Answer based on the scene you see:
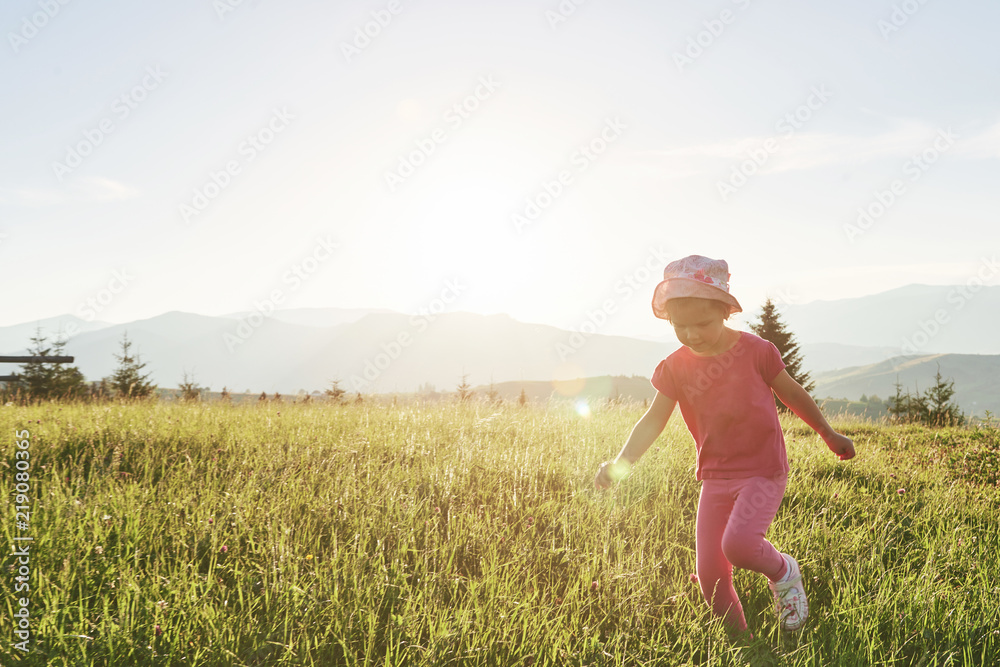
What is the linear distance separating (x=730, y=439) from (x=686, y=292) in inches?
33.6

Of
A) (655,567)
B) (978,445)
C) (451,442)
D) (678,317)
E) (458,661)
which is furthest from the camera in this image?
(978,445)

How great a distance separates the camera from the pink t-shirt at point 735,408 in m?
2.83

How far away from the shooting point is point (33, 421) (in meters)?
5.41

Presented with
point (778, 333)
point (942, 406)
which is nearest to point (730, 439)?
point (942, 406)

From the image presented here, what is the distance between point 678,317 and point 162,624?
112 inches

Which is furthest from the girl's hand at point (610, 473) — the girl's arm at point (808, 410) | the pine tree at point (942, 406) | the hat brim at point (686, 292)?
the pine tree at point (942, 406)

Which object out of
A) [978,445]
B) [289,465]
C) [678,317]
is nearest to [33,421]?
[289,465]

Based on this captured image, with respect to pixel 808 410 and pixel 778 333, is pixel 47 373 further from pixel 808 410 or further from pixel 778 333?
pixel 778 333

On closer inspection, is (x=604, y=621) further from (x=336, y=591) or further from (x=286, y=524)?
(x=286, y=524)

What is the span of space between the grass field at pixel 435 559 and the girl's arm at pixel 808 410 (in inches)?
31.3

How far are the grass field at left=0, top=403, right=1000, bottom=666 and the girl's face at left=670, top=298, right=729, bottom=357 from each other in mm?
1372

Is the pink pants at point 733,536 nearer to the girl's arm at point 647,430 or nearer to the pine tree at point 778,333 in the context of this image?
the girl's arm at point 647,430

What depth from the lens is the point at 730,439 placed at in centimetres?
285

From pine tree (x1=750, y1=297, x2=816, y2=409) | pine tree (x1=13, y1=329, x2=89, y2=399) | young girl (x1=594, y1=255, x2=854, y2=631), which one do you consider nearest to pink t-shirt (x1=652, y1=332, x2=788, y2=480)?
young girl (x1=594, y1=255, x2=854, y2=631)
